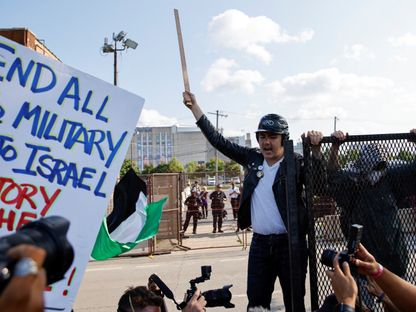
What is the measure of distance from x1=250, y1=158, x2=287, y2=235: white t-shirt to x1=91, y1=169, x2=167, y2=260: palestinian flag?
86 cm

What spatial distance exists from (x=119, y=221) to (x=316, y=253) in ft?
4.66

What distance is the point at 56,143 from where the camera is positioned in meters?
2.21

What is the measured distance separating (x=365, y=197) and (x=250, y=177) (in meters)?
0.77

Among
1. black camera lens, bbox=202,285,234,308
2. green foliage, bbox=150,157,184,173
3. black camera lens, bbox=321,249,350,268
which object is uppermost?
green foliage, bbox=150,157,184,173

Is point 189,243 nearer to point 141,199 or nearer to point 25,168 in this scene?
point 141,199

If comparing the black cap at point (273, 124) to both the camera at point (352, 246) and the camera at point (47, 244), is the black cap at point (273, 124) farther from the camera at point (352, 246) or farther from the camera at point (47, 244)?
the camera at point (47, 244)

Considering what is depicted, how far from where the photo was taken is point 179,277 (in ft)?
25.4

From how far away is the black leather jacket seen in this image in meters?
2.65

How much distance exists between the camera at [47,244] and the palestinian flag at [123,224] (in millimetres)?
2021

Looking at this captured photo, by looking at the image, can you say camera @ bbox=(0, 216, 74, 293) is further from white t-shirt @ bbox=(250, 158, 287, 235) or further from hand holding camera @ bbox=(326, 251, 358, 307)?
white t-shirt @ bbox=(250, 158, 287, 235)

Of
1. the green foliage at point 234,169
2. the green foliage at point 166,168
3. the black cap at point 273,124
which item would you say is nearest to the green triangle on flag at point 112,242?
the black cap at point 273,124

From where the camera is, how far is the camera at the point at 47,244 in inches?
36.6

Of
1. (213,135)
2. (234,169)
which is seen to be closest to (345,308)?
(213,135)

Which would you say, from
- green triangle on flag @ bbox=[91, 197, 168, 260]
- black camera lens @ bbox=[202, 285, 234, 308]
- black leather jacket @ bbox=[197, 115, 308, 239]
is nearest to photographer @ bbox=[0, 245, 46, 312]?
black camera lens @ bbox=[202, 285, 234, 308]
